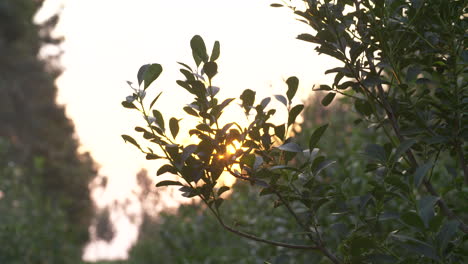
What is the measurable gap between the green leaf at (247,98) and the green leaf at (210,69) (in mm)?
129

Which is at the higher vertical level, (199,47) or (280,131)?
(199,47)

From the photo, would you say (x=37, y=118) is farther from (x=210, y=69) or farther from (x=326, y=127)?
(x=326, y=127)

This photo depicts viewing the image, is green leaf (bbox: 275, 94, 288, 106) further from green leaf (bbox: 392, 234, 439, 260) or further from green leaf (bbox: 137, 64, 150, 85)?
green leaf (bbox: 392, 234, 439, 260)

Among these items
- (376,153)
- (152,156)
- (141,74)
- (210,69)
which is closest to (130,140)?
(152,156)

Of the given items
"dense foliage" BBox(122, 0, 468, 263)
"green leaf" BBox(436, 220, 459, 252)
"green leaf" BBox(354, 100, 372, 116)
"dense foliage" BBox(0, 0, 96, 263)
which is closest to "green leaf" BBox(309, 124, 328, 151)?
"dense foliage" BBox(122, 0, 468, 263)

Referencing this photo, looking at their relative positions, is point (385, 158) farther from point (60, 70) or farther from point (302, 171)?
point (60, 70)

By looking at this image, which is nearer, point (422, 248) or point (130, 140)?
point (422, 248)

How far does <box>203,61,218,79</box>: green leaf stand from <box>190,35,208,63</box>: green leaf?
0.01m

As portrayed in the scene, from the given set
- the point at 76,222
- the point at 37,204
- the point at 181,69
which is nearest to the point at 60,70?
the point at 76,222

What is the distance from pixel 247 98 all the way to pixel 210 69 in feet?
0.52

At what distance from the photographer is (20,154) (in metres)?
22.0

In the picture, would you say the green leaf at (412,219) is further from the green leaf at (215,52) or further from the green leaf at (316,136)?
the green leaf at (215,52)

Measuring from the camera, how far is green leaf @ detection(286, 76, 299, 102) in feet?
4.66

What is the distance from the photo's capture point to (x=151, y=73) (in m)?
1.33
